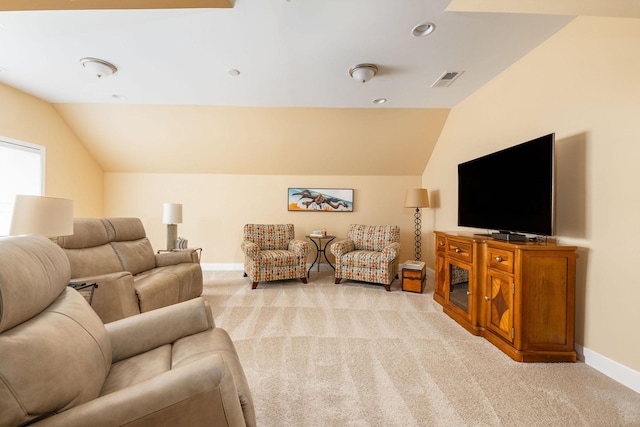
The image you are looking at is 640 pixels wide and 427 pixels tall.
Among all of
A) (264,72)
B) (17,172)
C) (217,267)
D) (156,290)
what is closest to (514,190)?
(264,72)

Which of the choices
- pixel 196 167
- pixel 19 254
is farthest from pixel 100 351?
pixel 196 167

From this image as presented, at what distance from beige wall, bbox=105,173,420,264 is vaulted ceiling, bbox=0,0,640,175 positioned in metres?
0.21

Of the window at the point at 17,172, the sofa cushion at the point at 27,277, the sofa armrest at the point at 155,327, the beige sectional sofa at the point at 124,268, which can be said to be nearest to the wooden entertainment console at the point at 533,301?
the sofa armrest at the point at 155,327

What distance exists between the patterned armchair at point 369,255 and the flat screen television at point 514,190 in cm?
120

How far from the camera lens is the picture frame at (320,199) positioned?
16.4 ft

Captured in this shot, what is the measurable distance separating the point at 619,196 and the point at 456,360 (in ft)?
5.11

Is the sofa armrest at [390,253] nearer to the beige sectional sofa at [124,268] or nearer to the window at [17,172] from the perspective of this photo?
the beige sectional sofa at [124,268]

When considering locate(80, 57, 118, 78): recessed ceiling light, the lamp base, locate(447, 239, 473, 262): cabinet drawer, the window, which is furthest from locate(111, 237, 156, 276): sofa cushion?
locate(447, 239, 473, 262): cabinet drawer

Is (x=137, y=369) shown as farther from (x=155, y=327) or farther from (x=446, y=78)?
(x=446, y=78)

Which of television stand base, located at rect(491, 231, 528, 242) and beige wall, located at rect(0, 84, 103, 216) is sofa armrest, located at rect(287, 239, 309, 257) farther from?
beige wall, located at rect(0, 84, 103, 216)

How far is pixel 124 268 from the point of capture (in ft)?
9.00

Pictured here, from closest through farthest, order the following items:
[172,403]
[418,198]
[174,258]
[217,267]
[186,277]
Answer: [172,403]
[186,277]
[174,258]
[418,198]
[217,267]

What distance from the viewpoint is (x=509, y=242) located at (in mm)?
2225

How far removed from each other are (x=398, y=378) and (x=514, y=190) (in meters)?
1.81
